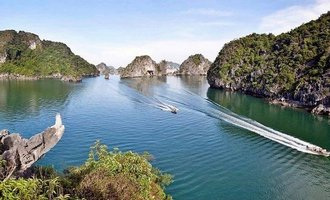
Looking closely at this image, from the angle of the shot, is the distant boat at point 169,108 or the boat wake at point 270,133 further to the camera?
the distant boat at point 169,108

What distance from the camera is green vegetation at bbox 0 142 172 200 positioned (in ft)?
64.8

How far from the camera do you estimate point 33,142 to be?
3391 centimetres

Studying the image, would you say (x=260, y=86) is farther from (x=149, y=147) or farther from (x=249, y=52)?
(x=149, y=147)

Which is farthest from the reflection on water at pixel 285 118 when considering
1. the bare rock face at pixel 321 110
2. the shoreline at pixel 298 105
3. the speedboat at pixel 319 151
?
the speedboat at pixel 319 151

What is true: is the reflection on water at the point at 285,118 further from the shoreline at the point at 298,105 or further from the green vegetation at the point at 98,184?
the green vegetation at the point at 98,184

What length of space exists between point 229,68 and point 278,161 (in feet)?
344

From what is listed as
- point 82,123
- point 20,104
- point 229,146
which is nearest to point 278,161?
point 229,146

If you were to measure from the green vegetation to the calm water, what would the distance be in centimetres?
911

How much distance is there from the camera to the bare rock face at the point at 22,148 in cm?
3092

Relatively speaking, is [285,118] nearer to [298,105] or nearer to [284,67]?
[298,105]

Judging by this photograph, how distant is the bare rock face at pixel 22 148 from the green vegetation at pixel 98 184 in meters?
2.26

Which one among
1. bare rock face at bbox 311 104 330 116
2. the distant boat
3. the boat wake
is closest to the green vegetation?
the boat wake

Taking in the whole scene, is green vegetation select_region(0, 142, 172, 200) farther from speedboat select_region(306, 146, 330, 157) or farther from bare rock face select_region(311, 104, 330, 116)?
bare rock face select_region(311, 104, 330, 116)

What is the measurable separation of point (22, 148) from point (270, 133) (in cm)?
4883
